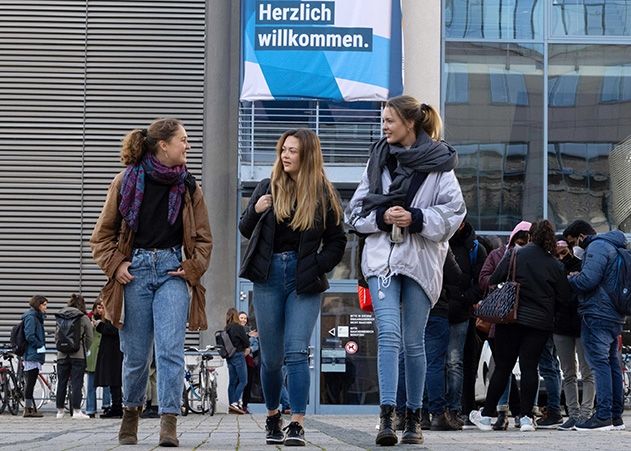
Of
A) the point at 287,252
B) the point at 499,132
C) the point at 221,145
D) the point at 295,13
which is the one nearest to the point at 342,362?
the point at 221,145

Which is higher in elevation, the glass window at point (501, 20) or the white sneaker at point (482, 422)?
the glass window at point (501, 20)

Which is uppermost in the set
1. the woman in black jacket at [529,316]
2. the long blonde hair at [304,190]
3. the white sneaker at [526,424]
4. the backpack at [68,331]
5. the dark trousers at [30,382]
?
the long blonde hair at [304,190]

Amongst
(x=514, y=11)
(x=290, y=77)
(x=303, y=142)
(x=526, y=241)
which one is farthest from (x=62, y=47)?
(x=303, y=142)

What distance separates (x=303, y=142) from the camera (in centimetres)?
874

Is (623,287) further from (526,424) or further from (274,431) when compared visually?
(274,431)

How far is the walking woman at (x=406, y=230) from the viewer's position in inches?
328

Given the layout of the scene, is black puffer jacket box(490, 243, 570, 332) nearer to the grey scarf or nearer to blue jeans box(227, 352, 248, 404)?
the grey scarf

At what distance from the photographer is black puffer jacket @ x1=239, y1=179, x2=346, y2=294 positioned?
848 centimetres

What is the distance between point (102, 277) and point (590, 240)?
43.7 feet

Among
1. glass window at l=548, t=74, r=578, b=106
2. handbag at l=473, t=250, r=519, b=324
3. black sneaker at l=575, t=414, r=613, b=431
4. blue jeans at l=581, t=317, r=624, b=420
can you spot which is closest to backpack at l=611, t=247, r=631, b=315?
blue jeans at l=581, t=317, r=624, b=420

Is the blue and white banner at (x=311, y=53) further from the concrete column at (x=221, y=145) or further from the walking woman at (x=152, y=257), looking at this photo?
the walking woman at (x=152, y=257)

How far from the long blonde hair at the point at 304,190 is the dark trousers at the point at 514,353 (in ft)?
11.6

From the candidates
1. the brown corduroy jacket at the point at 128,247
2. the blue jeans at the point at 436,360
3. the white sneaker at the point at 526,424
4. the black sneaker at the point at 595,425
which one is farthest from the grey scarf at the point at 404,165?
the black sneaker at the point at 595,425

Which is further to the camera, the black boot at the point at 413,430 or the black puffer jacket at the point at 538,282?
the black puffer jacket at the point at 538,282
